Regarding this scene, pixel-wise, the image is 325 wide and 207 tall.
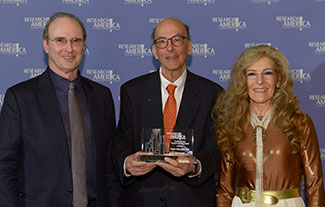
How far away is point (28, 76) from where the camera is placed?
15.3 feet

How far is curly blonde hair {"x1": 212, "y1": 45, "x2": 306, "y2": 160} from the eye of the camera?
318cm

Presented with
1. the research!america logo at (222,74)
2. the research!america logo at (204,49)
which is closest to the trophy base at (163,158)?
the research!america logo at (222,74)

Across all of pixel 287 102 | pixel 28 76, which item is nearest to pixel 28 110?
pixel 28 76

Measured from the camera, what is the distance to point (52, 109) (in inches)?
124

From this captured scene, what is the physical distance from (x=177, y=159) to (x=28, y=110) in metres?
1.18

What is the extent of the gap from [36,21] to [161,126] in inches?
87.0

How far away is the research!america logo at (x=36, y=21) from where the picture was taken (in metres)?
4.64

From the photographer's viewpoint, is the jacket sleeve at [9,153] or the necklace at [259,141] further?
the necklace at [259,141]

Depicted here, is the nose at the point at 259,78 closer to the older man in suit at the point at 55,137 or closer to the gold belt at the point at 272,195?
the gold belt at the point at 272,195

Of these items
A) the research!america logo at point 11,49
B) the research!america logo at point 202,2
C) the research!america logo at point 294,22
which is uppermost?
the research!america logo at point 202,2

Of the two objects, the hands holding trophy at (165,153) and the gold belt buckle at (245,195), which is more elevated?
the hands holding trophy at (165,153)

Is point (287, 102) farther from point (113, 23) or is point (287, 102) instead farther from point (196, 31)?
point (113, 23)

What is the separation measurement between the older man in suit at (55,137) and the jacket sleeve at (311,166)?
5.23 feet

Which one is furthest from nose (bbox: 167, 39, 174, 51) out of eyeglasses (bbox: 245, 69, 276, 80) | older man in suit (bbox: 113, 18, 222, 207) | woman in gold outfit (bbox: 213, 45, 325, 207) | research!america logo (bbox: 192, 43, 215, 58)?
research!america logo (bbox: 192, 43, 215, 58)
